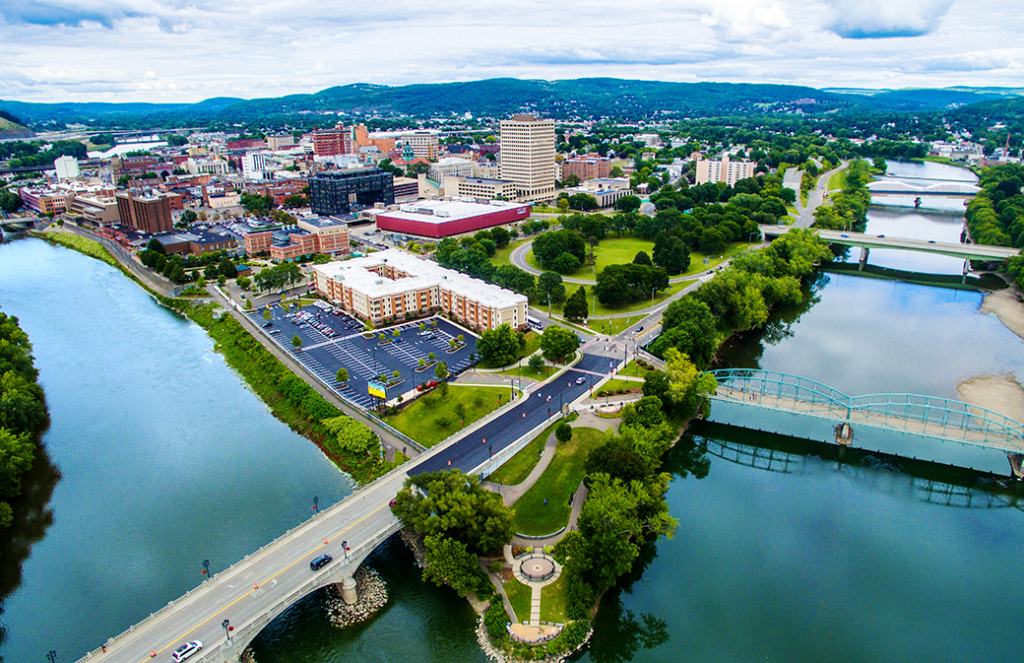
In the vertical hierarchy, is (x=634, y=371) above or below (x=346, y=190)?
below

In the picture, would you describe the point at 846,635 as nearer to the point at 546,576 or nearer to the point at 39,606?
the point at 546,576

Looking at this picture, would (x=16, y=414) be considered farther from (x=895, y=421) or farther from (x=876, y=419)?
(x=895, y=421)

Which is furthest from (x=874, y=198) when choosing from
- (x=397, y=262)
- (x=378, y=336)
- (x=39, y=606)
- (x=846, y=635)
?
(x=39, y=606)

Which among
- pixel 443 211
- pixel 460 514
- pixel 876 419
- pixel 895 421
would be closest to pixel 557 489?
pixel 460 514

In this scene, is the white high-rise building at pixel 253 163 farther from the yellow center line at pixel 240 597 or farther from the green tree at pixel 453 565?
the green tree at pixel 453 565

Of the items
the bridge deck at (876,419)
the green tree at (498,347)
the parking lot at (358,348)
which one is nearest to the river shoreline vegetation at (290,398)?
the parking lot at (358,348)

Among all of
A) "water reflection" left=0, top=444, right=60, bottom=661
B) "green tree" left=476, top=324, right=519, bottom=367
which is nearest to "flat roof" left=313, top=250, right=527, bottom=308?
"green tree" left=476, top=324, right=519, bottom=367

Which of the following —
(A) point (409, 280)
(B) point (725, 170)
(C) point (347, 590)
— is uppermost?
(B) point (725, 170)

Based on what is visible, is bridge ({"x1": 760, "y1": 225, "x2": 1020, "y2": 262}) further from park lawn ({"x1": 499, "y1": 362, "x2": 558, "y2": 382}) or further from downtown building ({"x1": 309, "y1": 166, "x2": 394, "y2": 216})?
downtown building ({"x1": 309, "y1": 166, "x2": 394, "y2": 216})
